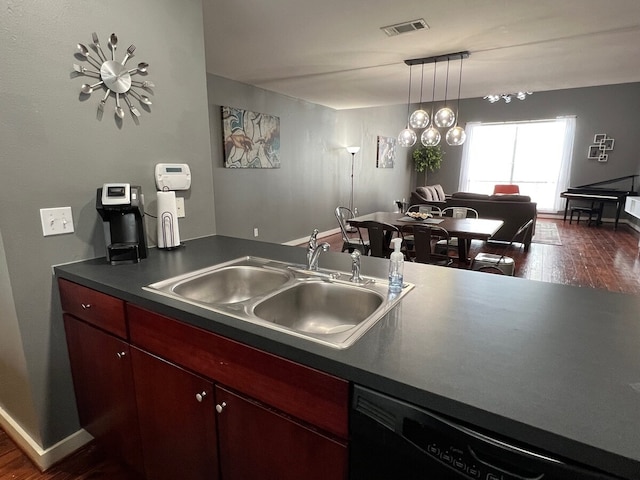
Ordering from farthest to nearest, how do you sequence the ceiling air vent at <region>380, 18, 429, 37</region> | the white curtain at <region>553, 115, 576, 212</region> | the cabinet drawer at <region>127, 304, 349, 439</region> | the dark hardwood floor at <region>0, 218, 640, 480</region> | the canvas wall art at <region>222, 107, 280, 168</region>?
the white curtain at <region>553, 115, 576, 212</region>
the canvas wall art at <region>222, 107, 280, 168</region>
the ceiling air vent at <region>380, 18, 429, 37</region>
the dark hardwood floor at <region>0, 218, 640, 480</region>
the cabinet drawer at <region>127, 304, 349, 439</region>

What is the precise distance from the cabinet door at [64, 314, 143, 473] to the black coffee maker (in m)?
0.33

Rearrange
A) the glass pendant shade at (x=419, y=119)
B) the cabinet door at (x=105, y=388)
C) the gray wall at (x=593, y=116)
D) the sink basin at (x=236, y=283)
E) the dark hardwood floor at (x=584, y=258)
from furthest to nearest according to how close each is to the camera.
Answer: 1. the gray wall at (x=593, y=116)
2. the dark hardwood floor at (x=584, y=258)
3. the glass pendant shade at (x=419, y=119)
4. the sink basin at (x=236, y=283)
5. the cabinet door at (x=105, y=388)

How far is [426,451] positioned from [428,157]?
9801mm

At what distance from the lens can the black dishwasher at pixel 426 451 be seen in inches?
24.0

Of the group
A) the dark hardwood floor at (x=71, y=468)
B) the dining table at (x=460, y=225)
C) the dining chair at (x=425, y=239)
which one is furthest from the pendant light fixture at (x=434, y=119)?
the dark hardwood floor at (x=71, y=468)

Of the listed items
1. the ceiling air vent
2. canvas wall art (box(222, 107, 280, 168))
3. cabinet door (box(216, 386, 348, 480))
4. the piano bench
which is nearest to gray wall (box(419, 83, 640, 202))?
the piano bench

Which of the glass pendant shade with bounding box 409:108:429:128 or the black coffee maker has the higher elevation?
the glass pendant shade with bounding box 409:108:429:128

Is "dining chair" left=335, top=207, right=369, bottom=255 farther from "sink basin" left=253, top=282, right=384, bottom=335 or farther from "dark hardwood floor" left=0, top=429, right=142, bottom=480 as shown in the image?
"dark hardwood floor" left=0, top=429, right=142, bottom=480

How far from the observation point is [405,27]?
268 cm

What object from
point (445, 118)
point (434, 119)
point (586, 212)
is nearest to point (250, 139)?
point (434, 119)

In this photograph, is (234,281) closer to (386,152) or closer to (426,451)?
(426,451)

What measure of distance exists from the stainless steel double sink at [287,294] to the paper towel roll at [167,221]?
42 centimetres

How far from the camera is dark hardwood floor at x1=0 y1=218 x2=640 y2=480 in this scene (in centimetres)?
161

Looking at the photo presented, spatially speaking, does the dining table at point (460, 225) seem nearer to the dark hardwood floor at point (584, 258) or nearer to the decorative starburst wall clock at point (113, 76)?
the dark hardwood floor at point (584, 258)
